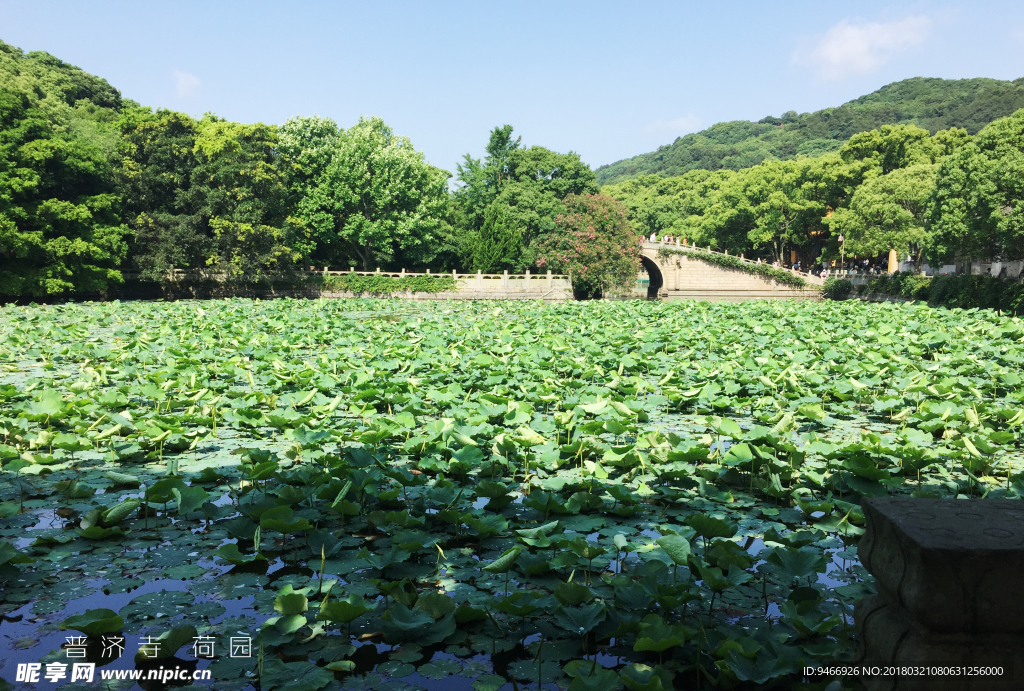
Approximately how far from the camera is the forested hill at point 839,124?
194ft

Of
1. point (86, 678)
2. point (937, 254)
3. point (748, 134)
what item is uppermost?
point (748, 134)

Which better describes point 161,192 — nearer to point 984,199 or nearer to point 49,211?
point 49,211

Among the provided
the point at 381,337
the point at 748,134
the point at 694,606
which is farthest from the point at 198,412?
the point at 748,134

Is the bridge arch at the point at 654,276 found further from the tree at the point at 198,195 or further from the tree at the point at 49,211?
the tree at the point at 49,211

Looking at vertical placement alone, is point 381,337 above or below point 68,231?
below

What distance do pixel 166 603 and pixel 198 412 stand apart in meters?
2.94

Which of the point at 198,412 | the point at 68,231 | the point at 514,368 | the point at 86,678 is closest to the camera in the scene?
the point at 86,678

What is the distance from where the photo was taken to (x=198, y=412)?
513 cm

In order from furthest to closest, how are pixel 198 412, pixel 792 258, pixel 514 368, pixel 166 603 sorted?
pixel 792 258
pixel 514 368
pixel 198 412
pixel 166 603

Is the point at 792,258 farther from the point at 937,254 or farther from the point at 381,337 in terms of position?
the point at 381,337

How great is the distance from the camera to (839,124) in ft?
255

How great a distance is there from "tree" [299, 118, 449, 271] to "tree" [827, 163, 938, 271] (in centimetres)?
1887

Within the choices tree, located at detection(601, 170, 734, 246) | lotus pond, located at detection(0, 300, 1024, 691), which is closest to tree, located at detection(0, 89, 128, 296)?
lotus pond, located at detection(0, 300, 1024, 691)

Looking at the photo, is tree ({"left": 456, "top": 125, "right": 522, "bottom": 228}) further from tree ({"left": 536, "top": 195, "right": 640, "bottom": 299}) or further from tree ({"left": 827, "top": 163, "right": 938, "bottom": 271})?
tree ({"left": 827, "top": 163, "right": 938, "bottom": 271})
